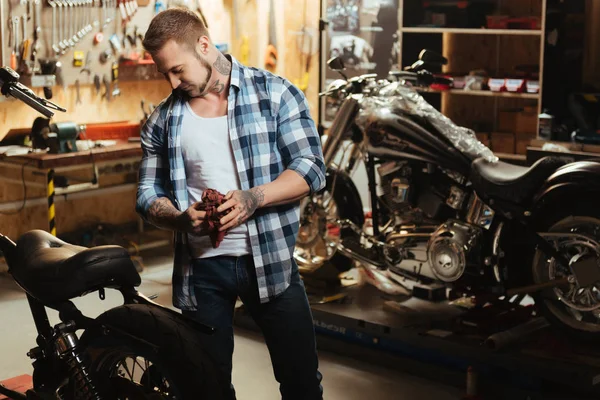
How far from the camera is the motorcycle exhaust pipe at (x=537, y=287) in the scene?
3676mm

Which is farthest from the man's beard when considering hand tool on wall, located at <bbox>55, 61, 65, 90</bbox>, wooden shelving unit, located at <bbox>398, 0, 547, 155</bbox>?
wooden shelving unit, located at <bbox>398, 0, 547, 155</bbox>

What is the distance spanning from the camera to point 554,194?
369 centimetres

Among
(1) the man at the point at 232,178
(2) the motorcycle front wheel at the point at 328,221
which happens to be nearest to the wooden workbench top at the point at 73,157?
(2) the motorcycle front wheel at the point at 328,221

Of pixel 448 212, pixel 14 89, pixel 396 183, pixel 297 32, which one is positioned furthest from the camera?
pixel 297 32

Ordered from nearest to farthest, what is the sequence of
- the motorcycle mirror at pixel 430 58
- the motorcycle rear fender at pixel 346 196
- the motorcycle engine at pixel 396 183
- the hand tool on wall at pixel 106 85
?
the motorcycle engine at pixel 396 183 < the motorcycle mirror at pixel 430 58 < the motorcycle rear fender at pixel 346 196 < the hand tool on wall at pixel 106 85

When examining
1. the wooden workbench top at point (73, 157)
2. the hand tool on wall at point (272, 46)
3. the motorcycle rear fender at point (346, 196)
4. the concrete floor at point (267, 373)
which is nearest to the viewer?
the concrete floor at point (267, 373)

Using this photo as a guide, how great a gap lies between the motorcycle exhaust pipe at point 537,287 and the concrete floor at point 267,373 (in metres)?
0.47

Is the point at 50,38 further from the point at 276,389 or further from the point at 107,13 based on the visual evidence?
the point at 276,389

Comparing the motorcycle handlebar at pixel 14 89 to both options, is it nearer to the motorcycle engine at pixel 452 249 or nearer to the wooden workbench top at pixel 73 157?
the motorcycle engine at pixel 452 249

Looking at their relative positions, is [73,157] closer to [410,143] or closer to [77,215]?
[77,215]

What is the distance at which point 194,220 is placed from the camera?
2383mm

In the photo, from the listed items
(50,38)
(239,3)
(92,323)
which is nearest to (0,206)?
(50,38)

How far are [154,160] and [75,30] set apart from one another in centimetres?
336

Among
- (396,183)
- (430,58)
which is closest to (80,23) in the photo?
(430,58)
